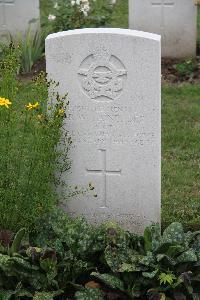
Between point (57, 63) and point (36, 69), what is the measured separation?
14.1ft

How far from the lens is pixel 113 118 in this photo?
5.29 metres

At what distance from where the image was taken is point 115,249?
4953mm

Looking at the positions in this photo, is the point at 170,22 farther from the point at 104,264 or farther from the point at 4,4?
the point at 104,264

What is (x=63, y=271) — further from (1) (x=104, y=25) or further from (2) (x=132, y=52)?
(1) (x=104, y=25)

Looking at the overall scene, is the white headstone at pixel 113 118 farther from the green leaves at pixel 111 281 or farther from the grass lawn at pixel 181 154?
the green leaves at pixel 111 281

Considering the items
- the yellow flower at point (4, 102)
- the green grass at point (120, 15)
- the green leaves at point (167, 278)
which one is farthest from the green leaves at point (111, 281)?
the green grass at point (120, 15)

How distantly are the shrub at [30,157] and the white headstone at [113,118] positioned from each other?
0.20 m

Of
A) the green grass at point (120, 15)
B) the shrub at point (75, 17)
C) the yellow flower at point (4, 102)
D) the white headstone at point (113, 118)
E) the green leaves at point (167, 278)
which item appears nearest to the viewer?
the green leaves at point (167, 278)

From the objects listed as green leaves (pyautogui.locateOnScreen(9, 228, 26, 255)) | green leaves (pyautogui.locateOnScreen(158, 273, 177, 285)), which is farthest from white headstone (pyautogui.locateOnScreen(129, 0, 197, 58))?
green leaves (pyautogui.locateOnScreen(158, 273, 177, 285))

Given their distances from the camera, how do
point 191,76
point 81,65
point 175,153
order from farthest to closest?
1. point 191,76
2. point 175,153
3. point 81,65

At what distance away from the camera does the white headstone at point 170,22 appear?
986 cm

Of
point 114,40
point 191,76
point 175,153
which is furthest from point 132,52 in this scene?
point 191,76

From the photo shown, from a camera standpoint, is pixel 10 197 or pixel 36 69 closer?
pixel 10 197

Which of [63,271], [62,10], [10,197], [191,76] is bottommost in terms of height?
[63,271]
